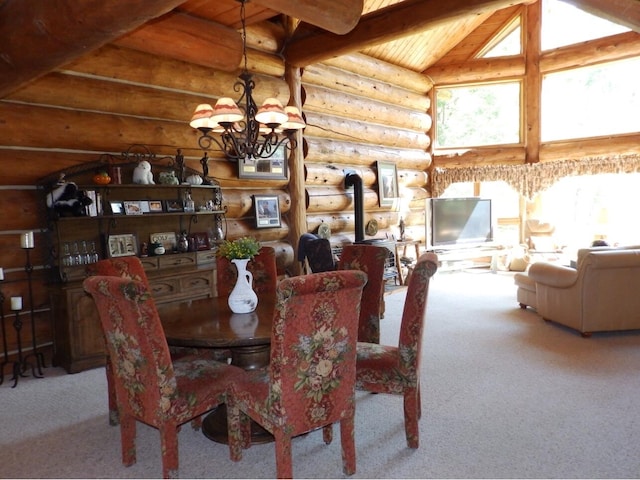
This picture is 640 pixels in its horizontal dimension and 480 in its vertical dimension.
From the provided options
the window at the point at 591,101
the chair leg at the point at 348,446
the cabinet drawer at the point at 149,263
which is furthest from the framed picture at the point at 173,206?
the window at the point at 591,101

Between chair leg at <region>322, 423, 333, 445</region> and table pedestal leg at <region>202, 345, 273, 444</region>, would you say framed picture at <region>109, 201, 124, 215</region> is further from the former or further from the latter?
chair leg at <region>322, 423, 333, 445</region>

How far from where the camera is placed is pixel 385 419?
2.89 m

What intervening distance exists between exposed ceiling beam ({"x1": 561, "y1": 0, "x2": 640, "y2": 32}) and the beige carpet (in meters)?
2.98

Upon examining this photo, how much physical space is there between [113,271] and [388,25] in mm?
3981

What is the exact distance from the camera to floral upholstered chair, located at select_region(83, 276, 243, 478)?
211 centimetres

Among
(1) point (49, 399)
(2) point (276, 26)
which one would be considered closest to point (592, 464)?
(1) point (49, 399)

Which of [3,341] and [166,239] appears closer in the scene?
[3,341]

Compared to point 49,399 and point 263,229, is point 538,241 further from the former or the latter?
point 49,399

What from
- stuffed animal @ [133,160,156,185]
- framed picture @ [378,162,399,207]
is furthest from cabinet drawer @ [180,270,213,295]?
framed picture @ [378,162,399,207]

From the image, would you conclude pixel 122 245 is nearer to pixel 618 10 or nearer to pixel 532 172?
pixel 618 10

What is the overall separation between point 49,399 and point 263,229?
3023 millimetres

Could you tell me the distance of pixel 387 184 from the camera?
304 inches

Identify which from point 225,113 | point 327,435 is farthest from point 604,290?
point 225,113

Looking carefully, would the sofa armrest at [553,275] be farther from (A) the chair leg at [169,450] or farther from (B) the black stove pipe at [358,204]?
(A) the chair leg at [169,450]
